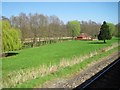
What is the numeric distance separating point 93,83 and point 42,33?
219ft

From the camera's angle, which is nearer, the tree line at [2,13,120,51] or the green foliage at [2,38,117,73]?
the green foliage at [2,38,117,73]

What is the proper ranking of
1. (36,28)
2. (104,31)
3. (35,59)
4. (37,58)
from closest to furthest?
(35,59)
(37,58)
(104,31)
(36,28)

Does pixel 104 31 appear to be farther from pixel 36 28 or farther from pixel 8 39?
pixel 8 39

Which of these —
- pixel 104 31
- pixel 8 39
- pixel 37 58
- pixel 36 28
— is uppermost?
pixel 36 28

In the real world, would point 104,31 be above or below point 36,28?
below

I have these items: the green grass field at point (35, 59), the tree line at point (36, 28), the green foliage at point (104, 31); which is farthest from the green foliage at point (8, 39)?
the green foliage at point (104, 31)

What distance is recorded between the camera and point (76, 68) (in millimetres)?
21422

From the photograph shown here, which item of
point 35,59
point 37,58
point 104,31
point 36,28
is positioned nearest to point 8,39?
point 37,58

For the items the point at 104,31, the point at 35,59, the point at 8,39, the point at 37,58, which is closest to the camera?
the point at 35,59

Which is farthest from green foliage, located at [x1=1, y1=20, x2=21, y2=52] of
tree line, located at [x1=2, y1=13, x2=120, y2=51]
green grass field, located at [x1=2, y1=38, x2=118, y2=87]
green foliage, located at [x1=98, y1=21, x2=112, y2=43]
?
green foliage, located at [x1=98, y1=21, x2=112, y2=43]

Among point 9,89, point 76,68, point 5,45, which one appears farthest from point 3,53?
point 9,89

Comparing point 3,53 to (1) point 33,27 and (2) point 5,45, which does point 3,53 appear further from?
(1) point 33,27

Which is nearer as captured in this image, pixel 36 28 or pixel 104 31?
pixel 104 31

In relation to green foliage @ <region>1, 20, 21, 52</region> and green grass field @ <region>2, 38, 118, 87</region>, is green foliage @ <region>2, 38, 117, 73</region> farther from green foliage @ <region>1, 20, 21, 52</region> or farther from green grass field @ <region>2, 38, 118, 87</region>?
green foliage @ <region>1, 20, 21, 52</region>
